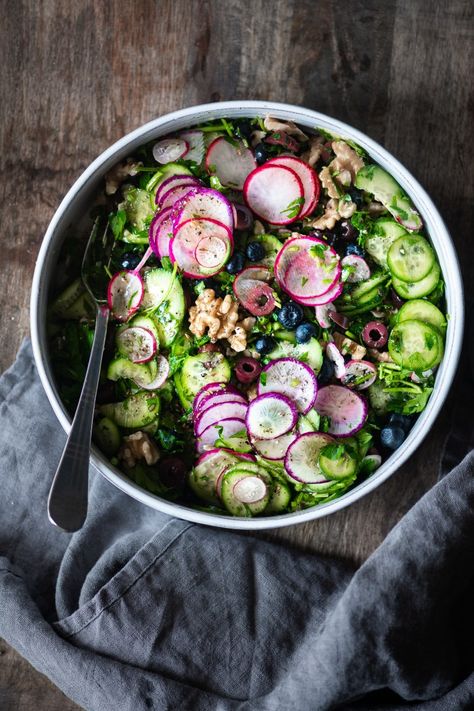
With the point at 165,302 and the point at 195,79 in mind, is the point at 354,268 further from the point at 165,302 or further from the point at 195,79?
the point at 195,79

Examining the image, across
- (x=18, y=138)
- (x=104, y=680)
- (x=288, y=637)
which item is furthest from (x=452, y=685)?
(x=18, y=138)

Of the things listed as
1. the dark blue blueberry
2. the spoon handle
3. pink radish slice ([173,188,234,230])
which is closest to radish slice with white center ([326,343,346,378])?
the dark blue blueberry

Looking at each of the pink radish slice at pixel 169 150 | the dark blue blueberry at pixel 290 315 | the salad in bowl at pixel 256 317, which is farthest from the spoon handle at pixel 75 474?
the pink radish slice at pixel 169 150

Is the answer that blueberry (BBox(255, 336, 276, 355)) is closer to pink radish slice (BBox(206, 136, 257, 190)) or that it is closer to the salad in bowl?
the salad in bowl

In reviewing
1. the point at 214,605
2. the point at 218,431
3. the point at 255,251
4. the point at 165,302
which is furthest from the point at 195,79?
the point at 214,605

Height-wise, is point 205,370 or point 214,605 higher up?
point 205,370

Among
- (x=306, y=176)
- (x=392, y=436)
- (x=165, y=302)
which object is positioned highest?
(x=306, y=176)

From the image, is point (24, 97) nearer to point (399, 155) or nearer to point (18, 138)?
point (18, 138)
